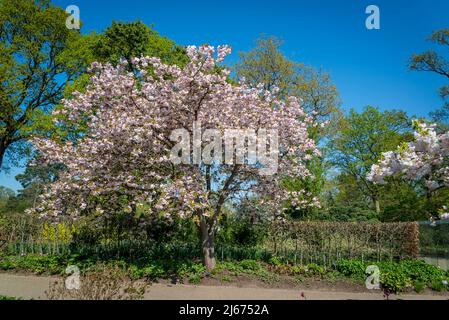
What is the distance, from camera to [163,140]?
10.3 meters

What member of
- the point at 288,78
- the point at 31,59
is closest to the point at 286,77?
the point at 288,78

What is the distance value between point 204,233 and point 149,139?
10.6 feet

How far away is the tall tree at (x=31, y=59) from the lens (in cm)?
2198

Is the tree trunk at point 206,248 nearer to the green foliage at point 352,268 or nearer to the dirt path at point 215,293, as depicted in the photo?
the dirt path at point 215,293

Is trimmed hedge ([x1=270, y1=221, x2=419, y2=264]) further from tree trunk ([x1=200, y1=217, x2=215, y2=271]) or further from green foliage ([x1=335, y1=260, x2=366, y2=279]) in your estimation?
tree trunk ([x1=200, y1=217, x2=215, y2=271])

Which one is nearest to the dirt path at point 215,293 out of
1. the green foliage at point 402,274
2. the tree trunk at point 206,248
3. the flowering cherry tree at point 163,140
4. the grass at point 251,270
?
the green foliage at point 402,274

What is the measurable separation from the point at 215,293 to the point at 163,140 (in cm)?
432

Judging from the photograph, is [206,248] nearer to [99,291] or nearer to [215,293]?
[215,293]

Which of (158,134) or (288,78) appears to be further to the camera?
(288,78)

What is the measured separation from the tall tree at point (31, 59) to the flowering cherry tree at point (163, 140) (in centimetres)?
1268

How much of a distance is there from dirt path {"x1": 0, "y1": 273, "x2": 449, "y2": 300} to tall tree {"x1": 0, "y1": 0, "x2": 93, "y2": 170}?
14.1 m

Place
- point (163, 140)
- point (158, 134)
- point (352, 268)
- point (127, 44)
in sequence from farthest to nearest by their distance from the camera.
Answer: point (127, 44) → point (352, 268) → point (163, 140) → point (158, 134)

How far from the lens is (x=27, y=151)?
80.0 ft
